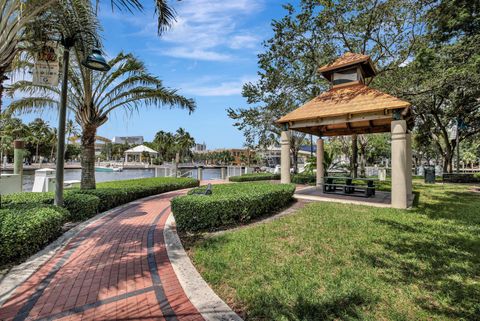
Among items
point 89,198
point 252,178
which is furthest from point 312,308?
point 252,178

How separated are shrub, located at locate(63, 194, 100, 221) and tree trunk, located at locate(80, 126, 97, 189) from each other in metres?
1.99

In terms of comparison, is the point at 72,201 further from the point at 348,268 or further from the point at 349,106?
the point at 349,106

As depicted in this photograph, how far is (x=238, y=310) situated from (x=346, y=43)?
1456 centimetres

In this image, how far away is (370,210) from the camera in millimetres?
7641

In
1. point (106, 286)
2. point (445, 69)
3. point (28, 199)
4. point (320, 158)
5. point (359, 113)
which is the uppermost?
point (445, 69)

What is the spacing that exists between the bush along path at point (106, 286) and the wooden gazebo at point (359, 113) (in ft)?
23.2

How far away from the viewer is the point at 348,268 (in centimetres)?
392

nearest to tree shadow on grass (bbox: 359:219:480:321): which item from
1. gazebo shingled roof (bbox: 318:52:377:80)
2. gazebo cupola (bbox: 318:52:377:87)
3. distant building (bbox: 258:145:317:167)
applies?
gazebo cupola (bbox: 318:52:377:87)

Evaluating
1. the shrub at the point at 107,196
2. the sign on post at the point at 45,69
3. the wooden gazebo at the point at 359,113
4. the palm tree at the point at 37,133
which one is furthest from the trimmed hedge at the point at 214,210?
the palm tree at the point at 37,133

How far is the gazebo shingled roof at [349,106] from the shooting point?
27.0ft

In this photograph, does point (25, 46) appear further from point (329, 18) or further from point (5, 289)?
point (329, 18)

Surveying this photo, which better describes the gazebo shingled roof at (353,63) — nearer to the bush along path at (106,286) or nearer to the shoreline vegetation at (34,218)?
the bush along path at (106,286)

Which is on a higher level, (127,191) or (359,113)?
(359,113)

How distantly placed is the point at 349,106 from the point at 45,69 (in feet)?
30.7
